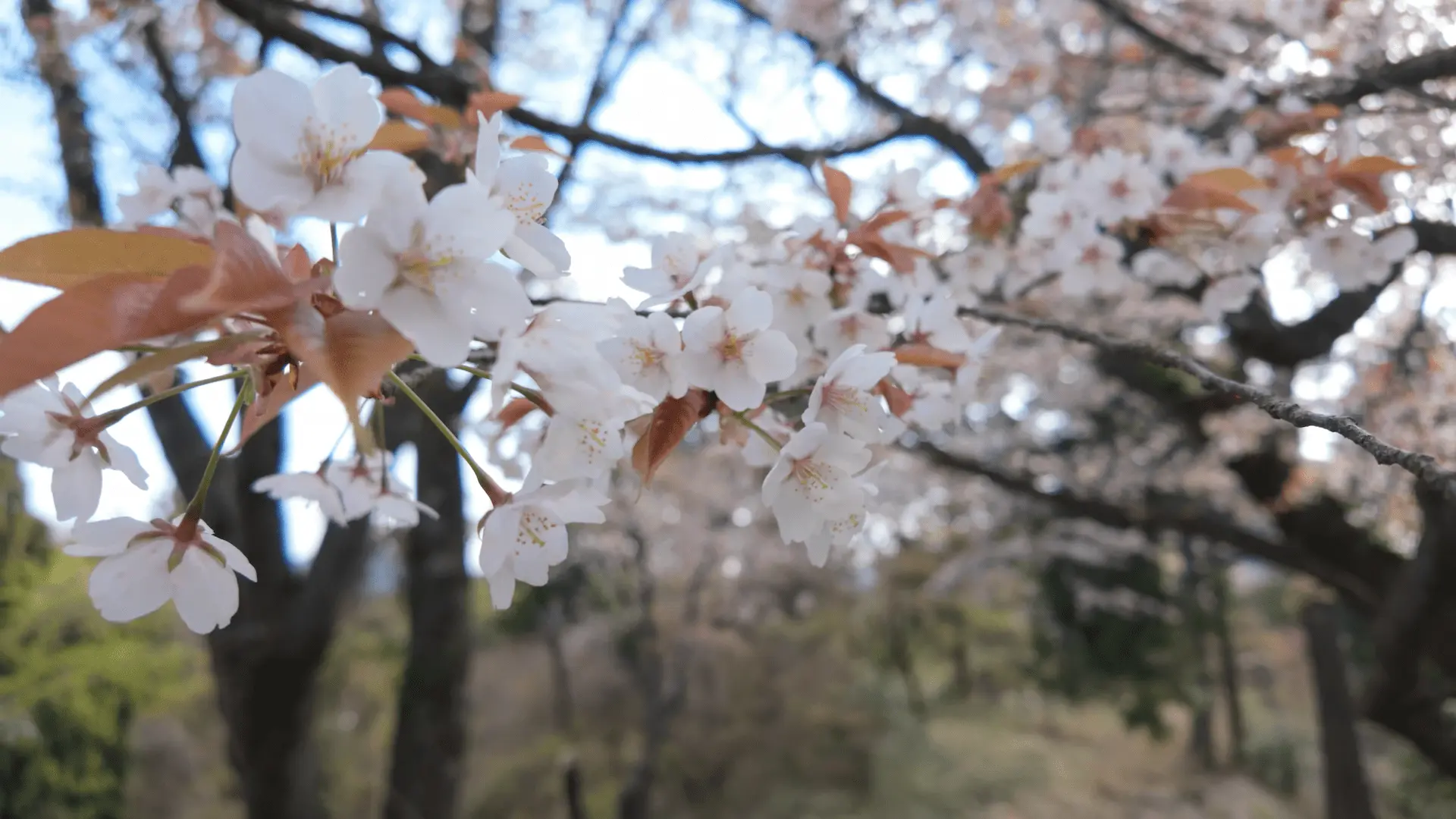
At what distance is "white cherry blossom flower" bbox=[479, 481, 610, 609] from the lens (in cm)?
44

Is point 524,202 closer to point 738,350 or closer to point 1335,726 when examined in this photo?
point 738,350

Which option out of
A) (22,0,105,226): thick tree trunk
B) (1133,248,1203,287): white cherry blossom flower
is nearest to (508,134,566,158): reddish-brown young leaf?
(1133,248,1203,287): white cherry blossom flower

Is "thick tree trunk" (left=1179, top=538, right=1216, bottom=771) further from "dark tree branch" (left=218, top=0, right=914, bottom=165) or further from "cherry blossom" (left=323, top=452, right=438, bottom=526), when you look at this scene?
"cherry blossom" (left=323, top=452, right=438, bottom=526)

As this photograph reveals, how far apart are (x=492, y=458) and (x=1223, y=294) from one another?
96 centimetres

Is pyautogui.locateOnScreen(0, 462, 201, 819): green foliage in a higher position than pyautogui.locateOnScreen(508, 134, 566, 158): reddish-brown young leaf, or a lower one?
lower

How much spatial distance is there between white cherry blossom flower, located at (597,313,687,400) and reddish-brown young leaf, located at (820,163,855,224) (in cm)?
34

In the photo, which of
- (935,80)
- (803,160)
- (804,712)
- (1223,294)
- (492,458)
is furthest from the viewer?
(804,712)

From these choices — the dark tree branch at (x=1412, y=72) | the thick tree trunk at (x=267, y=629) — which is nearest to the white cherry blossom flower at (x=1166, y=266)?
the dark tree branch at (x=1412, y=72)

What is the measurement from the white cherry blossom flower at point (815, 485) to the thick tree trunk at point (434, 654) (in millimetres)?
1529

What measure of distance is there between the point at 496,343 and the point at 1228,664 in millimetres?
6270

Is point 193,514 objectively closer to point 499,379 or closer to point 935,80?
point 499,379

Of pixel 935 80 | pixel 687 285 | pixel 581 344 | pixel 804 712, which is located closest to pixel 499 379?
pixel 581 344

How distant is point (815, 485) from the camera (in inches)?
19.0

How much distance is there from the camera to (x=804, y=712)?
4.52 m
